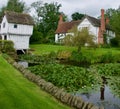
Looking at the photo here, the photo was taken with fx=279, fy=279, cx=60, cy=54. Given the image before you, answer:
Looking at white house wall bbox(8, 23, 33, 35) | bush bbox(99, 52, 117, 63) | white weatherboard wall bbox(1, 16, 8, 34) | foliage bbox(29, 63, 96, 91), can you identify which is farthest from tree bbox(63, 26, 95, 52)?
foliage bbox(29, 63, 96, 91)

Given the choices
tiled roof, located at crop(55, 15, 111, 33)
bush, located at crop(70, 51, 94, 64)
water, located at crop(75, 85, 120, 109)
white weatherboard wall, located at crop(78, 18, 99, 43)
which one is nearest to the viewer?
water, located at crop(75, 85, 120, 109)

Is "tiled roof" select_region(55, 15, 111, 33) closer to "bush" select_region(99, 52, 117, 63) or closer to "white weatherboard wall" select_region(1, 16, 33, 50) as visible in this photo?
"white weatherboard wall" select_region(1, 16, 33, 50)

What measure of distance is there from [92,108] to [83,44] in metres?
40.6

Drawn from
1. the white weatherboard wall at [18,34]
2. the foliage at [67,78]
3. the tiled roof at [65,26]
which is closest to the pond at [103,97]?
the foliage at [67,78]

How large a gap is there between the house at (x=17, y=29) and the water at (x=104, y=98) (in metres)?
38.4

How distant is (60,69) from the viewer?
30.6m

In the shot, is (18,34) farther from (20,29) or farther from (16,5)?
(16,5)

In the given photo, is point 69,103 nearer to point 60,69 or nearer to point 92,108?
point 92,108

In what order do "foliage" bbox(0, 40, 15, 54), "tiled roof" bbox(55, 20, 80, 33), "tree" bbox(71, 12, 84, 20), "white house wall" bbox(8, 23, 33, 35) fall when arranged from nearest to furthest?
"foliage" bbox(0, 40, 15, 54), "white house wall" bbox(8, 23, 33, 35), "tiled roof" bbox(55, 20, 80, 33), "tree" bbox(71, 12, 84, 20)

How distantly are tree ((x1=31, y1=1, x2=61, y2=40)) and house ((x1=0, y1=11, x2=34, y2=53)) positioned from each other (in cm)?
3231

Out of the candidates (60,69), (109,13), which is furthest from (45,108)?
(109,13)

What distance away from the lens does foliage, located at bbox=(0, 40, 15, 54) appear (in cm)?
5406

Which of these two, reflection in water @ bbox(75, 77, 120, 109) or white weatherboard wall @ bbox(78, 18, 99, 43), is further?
white weatherboard wall @ bbox(78, 18, 99, 43)

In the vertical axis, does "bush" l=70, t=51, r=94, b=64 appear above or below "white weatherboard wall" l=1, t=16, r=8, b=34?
below
